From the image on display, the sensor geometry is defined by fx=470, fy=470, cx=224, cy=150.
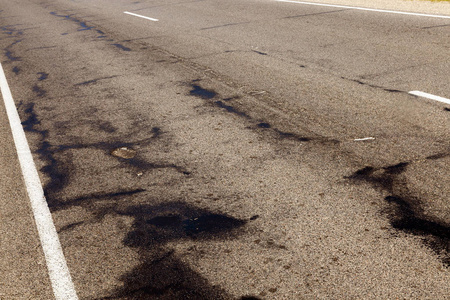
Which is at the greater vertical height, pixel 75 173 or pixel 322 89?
pixel 322 89

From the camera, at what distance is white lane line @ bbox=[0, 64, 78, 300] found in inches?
123

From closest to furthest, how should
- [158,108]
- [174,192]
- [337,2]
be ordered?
1. [174,192]
2. [158,108]
3. [337,2]

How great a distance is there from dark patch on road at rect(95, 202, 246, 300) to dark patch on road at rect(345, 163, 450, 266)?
117 cm

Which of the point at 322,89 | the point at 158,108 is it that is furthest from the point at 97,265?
the point at 322,89

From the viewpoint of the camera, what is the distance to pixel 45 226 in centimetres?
381

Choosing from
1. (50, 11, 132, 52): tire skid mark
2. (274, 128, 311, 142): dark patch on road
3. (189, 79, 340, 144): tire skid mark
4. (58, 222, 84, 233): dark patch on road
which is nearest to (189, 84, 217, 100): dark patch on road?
(189, 79, 340, 144): tire skid mark

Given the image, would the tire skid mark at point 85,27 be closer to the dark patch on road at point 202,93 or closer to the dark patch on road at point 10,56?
the dark patch on road at point 10,56

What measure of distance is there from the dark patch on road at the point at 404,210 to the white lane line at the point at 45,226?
234 centimetres

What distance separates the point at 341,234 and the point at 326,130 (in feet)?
6.68

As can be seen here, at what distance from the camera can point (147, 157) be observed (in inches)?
195

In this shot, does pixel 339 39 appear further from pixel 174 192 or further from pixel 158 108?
pixel 174 192

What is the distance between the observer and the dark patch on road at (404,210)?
3176mm

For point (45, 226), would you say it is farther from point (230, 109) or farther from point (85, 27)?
point (85, 27)

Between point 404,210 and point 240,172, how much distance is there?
152 centimetres
